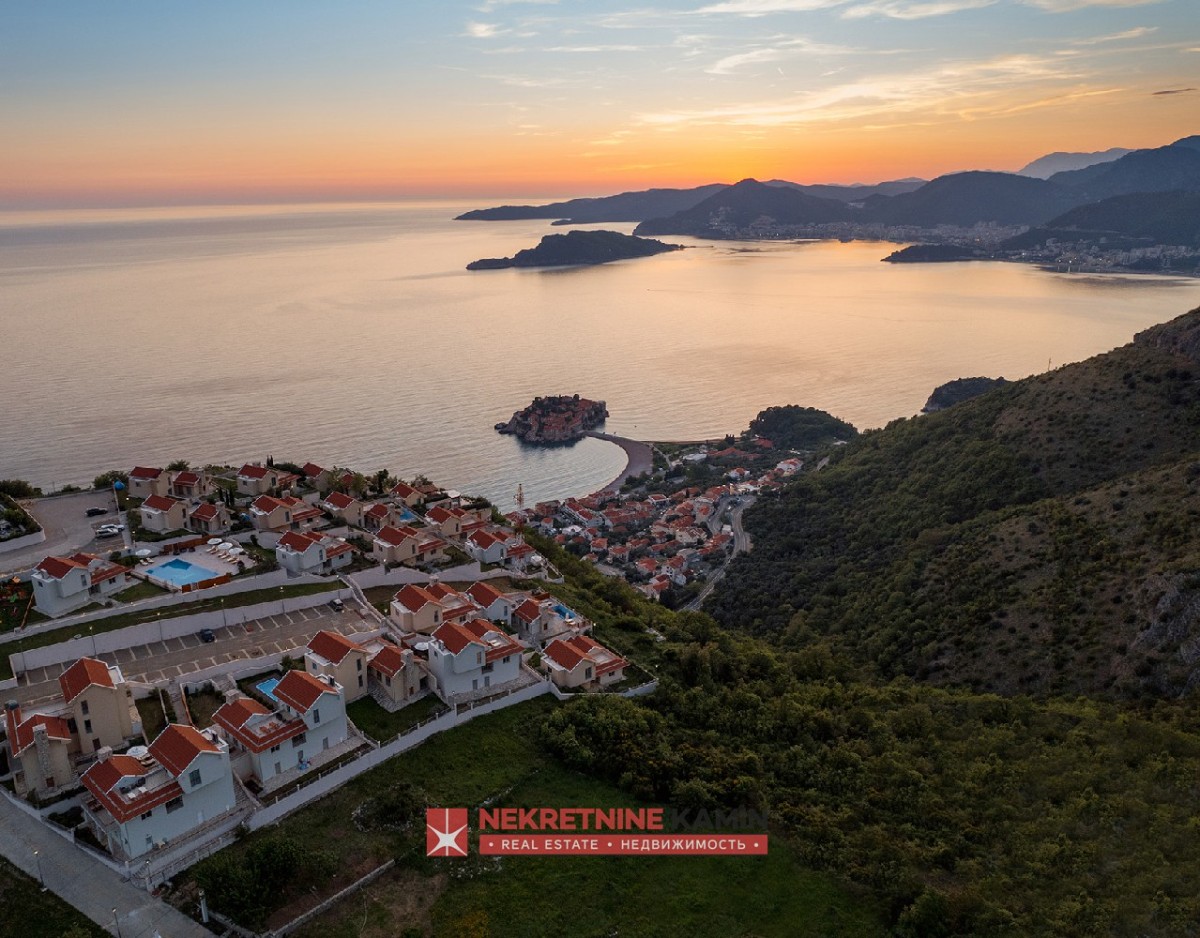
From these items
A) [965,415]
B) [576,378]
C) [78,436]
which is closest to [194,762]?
[965,415]

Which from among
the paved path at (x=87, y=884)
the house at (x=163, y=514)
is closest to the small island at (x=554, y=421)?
the house at (x=163, y=514)

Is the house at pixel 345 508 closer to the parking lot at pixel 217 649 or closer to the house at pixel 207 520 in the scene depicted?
the house at pixel 207 520

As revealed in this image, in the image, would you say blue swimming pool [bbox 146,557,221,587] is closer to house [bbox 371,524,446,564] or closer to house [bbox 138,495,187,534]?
house [bbox 138,495,187,534]

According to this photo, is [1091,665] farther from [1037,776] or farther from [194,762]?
[194,762]

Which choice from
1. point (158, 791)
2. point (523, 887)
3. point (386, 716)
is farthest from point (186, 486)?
point (523, 887)

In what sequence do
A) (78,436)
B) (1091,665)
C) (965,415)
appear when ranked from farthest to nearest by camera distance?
(78,436), (965,415), (1091,665)

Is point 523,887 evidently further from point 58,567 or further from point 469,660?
point 58,567

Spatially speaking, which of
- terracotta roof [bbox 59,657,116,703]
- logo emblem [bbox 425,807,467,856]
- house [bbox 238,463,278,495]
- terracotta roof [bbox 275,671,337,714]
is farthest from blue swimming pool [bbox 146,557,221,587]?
logo emblem [bbox 425,807,467,856]

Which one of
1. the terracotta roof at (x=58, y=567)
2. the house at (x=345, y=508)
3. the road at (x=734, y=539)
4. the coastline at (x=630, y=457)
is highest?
the terracotta roof at (x=58, y=567)
